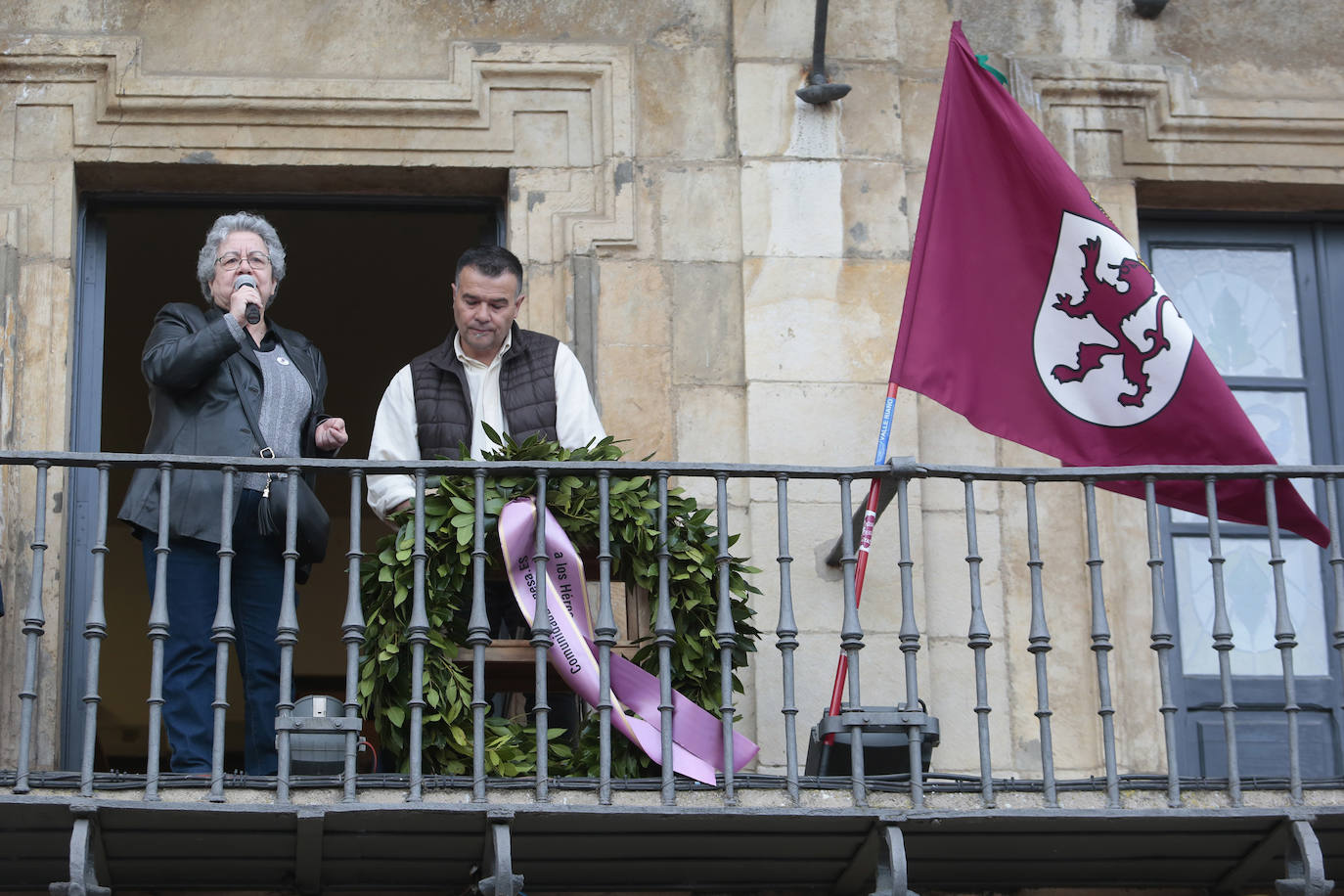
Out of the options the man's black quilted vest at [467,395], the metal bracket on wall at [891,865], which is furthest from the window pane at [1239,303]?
the metal bracket on wall at [891,865]

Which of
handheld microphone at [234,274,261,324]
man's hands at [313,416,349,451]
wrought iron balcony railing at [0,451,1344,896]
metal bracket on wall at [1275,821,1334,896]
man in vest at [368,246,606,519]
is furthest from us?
man in vest at [368,246,606,519]

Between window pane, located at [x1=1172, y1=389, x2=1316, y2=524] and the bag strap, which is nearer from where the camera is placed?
the bag strap

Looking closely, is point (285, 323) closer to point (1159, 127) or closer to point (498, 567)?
point (1159, 127)

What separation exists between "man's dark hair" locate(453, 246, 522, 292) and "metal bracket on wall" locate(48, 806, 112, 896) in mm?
2006

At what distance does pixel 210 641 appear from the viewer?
268 inches

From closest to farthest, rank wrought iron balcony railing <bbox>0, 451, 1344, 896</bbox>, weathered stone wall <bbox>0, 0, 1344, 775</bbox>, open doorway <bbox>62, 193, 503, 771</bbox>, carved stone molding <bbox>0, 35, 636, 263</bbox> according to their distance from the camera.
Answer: wrought iron balcony railing <bbox>0, 451, 1344, 896</bbox>, weathered stone wall <bbox>0, 0, 1344, 775</bbox>, carved stone molding <bbox>0, 35, 636, 263</bbox>, open doorway <bbox>62, 193, 503, 771</bbox>

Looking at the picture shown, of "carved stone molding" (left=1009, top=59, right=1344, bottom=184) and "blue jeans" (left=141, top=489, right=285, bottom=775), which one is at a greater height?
"carved stone molding" (left=1009, top=59, right=1344, bottom=184)

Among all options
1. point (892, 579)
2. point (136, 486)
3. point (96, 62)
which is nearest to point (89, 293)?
point (96, 62)

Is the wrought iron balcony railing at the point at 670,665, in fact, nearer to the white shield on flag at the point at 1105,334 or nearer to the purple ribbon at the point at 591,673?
the purple ribbon at the point at 591,673

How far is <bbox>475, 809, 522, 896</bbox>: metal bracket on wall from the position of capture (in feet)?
21.2

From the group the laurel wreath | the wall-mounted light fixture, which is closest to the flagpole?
the laurel wreath

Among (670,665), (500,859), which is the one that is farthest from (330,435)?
(500,859)

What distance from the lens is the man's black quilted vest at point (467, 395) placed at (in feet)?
24.0

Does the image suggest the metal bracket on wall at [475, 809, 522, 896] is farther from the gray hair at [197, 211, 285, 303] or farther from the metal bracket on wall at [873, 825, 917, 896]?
the gray hair at [197, 211, 285, 303]
